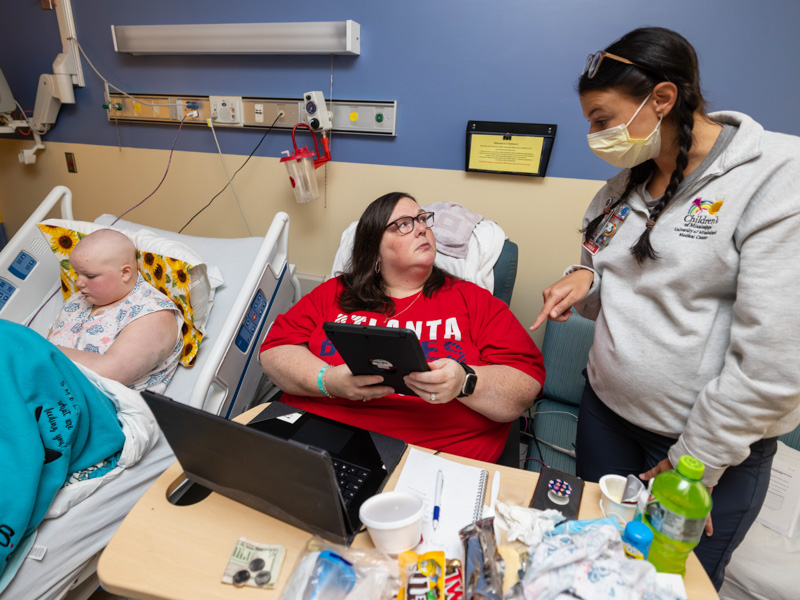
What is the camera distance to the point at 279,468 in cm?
78

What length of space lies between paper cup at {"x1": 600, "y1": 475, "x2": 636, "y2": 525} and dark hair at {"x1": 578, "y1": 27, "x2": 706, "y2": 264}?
47cm

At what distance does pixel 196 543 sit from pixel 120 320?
107 centimetres

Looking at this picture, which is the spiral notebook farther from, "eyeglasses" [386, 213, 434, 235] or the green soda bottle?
"eyeglasses" [386, 213, 434, 235]

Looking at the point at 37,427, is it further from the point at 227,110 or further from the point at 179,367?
the point at 227,110

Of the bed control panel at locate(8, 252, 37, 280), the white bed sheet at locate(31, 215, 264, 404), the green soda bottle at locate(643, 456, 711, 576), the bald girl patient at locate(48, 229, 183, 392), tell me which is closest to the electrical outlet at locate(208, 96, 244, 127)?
the white bed sheet at locate(31, 215, 264, 404)

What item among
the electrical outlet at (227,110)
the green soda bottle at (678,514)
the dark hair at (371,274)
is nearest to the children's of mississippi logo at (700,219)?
the green soda bottle at (678,514)

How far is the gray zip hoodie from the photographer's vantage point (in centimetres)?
80

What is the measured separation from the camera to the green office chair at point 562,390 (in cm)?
184

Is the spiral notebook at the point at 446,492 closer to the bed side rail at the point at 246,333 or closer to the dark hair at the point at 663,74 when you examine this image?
the dark hair at the point at 663,74

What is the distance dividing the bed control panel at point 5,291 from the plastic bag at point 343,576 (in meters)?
1.87

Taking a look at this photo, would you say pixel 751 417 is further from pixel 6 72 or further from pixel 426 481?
pixel 6 72

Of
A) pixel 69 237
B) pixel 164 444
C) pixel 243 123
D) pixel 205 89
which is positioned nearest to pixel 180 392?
pixel 164 444

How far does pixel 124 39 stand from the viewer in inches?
92.9

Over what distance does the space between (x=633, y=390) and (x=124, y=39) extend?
2.82 meters
